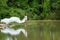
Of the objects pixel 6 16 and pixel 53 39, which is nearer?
pixel 53 39

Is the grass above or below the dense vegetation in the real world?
above

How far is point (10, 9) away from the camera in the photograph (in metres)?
20.7

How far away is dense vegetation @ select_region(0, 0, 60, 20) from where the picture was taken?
20578 millimetres

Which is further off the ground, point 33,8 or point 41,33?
point 41,33

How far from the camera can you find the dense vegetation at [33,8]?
20.6 metres

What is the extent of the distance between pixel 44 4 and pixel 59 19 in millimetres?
2334

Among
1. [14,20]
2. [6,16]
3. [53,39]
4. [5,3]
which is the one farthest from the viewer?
[5,3]

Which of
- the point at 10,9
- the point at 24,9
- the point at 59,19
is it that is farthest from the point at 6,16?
the point at 59,19

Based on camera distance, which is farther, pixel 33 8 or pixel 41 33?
pixel 33 8

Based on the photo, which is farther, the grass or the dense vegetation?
the dense vegetation

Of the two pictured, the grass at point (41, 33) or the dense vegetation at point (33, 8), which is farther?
the dense vegetation at point (33, 8)

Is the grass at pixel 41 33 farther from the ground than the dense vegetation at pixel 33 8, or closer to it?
farther from the ground

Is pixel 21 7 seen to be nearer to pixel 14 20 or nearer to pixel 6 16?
pixel 6 16

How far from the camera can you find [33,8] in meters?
22.1
